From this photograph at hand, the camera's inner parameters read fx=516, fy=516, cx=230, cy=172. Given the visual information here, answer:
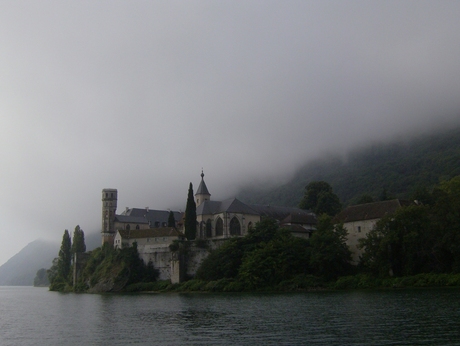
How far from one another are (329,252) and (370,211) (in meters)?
10.5

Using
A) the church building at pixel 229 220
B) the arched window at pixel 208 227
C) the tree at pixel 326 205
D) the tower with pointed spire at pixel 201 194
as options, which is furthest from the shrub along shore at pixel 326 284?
the tree at pixel 326 205

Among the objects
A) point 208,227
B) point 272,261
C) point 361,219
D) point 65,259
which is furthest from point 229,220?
point 65,259

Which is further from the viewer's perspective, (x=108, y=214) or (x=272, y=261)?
(x=108, y=214)

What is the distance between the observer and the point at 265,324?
29.5 m

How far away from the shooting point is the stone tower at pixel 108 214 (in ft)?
298

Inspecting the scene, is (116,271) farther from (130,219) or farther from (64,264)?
(64,264)

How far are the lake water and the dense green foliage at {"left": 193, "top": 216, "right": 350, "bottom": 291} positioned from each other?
17.2 m

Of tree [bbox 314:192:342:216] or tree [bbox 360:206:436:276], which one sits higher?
tree [bbox 314:192:342:216]

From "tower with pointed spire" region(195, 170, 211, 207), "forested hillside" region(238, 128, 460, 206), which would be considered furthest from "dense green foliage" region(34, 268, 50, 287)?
"tower with pointed spire" region(195, 170, 211, 207)

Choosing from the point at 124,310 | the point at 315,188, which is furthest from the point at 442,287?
the point at 315,188

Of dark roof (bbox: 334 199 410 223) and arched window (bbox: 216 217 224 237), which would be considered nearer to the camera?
dark roof (bbox: 334 199 410 223)

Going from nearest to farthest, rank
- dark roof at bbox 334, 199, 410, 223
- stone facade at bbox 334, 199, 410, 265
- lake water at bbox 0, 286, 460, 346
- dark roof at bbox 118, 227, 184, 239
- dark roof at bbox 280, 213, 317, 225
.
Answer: lake water at bbox 0, 286, 460, 346, dark roof at bbox 334, 199, 410, 223, stone facade at bbox 334, 199, 410, 265, dark roof at bbox 118, 227, 184, 239, dark roof at bbox 280, 213, 317, 225

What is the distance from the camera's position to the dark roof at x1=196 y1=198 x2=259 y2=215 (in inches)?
3157

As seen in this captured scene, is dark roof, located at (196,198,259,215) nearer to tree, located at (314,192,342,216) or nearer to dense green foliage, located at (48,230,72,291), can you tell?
tree, located at (314,192,342,216)
